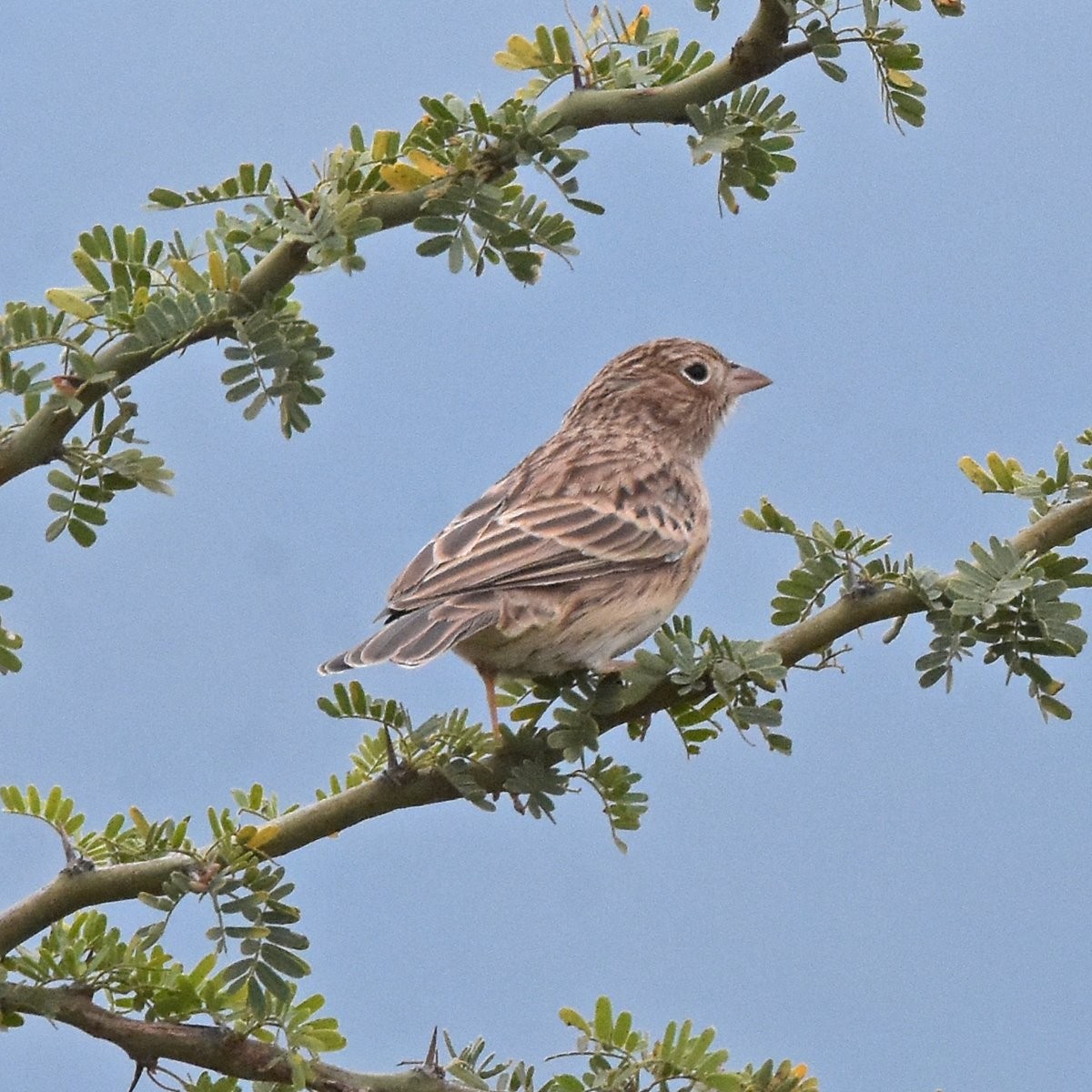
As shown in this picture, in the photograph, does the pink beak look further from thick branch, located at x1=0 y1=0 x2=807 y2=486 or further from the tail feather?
thick branch, located at x1=0 y1=0 x2=807 y2=486

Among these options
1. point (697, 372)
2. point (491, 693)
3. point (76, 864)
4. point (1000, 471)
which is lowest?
point (76, 864)

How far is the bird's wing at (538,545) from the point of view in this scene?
522 cm

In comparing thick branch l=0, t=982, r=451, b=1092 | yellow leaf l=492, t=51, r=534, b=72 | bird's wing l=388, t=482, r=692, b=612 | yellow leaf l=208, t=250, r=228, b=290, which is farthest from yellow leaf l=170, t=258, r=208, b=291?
thick branch l=0, t=982, r=451, b=1092

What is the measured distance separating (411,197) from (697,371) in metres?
3.63

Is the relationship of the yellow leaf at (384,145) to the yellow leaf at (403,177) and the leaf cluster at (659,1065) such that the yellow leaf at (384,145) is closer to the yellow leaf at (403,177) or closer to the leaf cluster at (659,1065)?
the yellow leaf at (403,177)

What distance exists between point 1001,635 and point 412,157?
1958mm

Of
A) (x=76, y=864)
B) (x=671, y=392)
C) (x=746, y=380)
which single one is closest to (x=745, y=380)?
(x=746, y=380)

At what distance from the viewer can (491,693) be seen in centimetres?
496

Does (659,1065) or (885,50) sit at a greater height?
(885,50)

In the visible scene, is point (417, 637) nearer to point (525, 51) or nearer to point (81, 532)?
point (81, 532)

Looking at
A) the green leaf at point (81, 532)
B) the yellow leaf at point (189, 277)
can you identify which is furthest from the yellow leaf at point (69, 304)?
the green leaf at point (81, 532)

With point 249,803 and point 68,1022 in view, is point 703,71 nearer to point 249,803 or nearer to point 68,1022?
point 249,803

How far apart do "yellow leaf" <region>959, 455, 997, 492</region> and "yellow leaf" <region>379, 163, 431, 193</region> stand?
1764 mm

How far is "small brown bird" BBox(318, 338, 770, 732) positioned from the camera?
5.08 m
